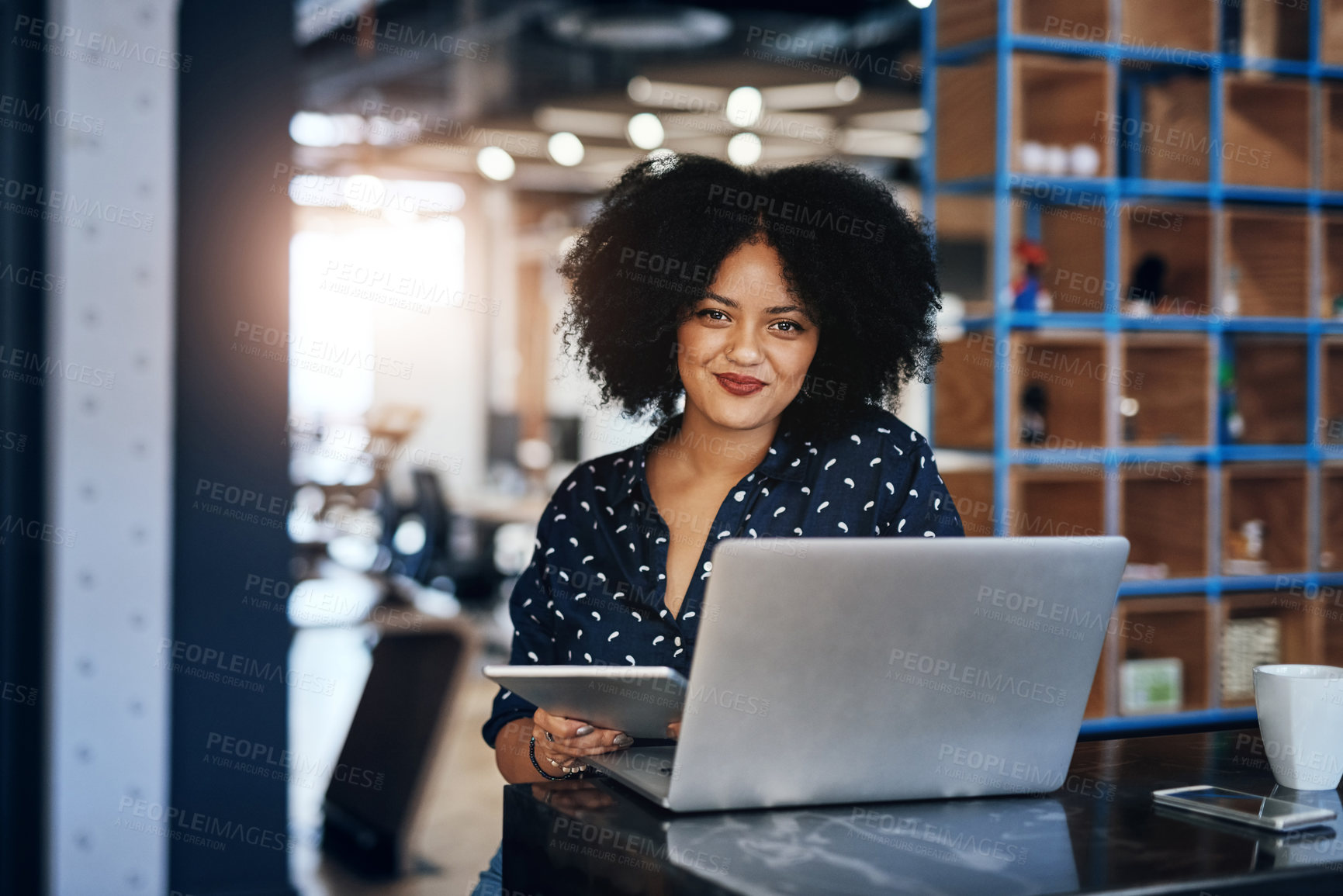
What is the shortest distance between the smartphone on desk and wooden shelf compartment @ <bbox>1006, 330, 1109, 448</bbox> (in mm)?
2317

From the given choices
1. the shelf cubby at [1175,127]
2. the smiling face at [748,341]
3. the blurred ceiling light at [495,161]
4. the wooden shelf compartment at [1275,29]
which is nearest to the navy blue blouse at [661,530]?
the smiling face at [748,341]

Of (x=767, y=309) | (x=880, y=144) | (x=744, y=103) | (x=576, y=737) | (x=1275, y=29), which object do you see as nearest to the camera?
(x=576, y=737)

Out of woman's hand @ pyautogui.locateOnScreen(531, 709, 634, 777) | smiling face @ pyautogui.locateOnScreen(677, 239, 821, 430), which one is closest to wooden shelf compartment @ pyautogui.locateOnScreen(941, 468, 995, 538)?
smiling face @ pyautogui.locateOnScreen(677, 239, 821, 430)

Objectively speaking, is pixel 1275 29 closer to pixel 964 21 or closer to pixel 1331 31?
pixel 1331 31

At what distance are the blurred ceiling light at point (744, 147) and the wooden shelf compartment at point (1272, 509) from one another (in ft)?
15.1

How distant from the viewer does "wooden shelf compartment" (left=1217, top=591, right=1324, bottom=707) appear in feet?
12.4

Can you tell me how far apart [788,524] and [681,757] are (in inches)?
24.9

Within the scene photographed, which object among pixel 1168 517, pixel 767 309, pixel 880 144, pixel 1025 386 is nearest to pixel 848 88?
pixel 880 144

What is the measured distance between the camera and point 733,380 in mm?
1684

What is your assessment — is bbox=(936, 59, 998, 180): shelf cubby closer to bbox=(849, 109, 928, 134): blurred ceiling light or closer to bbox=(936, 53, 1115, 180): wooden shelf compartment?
bbox=(936, 53, 1115, 180): wooden shelf compartment

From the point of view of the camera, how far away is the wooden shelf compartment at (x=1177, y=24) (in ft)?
11.8

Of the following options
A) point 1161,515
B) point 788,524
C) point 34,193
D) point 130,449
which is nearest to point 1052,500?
point 1161,515

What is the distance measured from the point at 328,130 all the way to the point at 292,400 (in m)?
6.01

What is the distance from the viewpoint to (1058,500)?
143 inches
